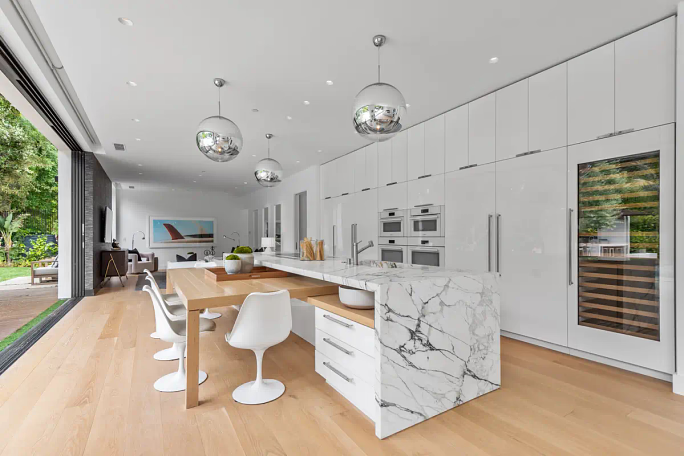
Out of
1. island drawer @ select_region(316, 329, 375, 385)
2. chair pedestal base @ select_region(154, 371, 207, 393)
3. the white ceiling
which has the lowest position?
chair pedestal base @ select_region(154, 371, 207, 393)

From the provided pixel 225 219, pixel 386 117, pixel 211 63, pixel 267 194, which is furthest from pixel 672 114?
pixel 225 219

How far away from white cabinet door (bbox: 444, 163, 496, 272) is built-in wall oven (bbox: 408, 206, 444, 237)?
A: 0.35 feet

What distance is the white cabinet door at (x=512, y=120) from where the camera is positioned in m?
3.33

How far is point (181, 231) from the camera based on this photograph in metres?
11.6

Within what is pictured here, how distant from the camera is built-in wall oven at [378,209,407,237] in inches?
191

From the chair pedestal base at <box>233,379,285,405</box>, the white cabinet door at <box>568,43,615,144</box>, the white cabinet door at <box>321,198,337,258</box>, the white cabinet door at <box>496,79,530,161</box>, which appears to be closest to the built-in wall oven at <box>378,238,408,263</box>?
the white cabinet door at <box>321,198,337,258</box>

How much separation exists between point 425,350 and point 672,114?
2.43 metres

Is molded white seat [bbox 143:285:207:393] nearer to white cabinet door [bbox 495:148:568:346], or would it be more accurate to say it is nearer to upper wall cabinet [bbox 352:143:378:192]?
white cabinet door [bbox 495:148:568:346]

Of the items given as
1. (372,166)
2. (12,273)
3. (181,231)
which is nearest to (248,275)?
(372,166)

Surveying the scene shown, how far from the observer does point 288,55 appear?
115 inches

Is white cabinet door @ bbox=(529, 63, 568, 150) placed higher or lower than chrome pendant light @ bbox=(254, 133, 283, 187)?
higher

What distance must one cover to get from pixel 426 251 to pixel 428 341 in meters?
2.57

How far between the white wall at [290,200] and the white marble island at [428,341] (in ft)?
16.3

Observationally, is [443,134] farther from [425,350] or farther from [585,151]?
[425,350]
